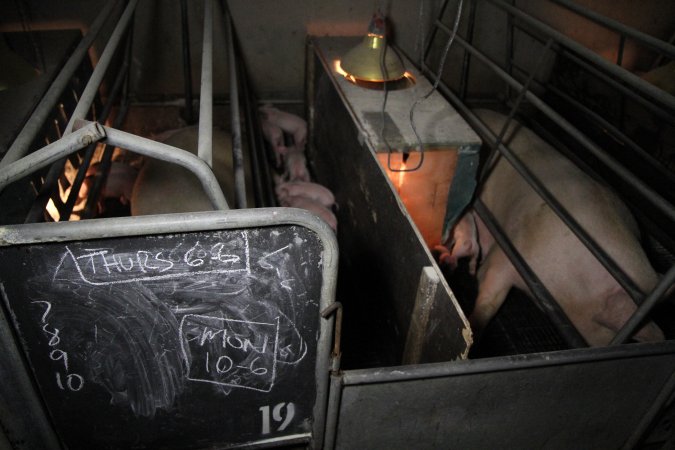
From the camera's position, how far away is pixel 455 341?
6.02 ft

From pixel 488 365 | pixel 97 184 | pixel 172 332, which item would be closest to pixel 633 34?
pixel 488 365

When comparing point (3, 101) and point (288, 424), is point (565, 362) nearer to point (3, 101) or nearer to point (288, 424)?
point (288, 424)

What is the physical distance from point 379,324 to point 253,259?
5.91ft

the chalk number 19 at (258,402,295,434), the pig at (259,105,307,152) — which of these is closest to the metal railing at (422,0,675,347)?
the chalk number 19 at (258,402,295,434)

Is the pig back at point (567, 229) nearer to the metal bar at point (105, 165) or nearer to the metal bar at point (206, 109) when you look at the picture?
the metal bar at point (206, 109)

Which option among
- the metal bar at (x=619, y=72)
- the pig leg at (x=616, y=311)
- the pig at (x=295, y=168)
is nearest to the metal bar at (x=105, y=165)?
the pig at (x=295, y=168)

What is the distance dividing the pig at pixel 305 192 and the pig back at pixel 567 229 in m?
1.21

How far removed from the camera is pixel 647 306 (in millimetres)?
1974

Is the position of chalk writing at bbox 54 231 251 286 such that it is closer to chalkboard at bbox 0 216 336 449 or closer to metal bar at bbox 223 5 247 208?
chalkboard at bbox 0 216 336 449

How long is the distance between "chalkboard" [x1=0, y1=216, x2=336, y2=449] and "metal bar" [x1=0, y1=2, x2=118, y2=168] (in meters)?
0.45

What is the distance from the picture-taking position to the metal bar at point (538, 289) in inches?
102

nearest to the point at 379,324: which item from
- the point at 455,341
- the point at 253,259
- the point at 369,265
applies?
the point at 369,265

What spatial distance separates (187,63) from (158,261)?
3.19 metres

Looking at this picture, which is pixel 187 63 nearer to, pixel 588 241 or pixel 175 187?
pixel 175 187
